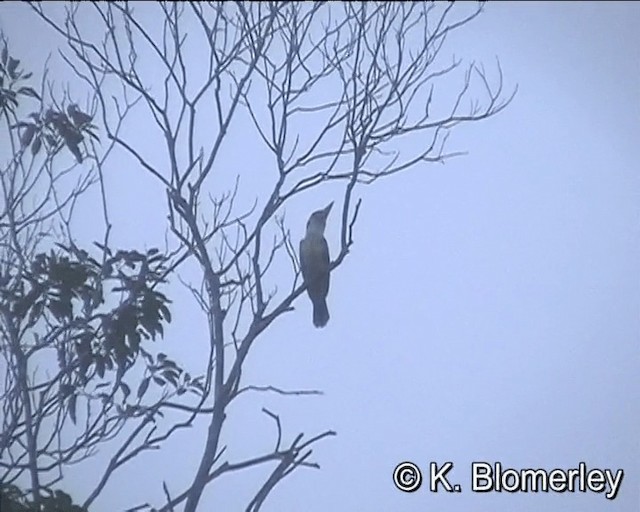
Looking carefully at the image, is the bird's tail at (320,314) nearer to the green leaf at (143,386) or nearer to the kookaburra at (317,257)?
the kookaburra at (317,257)

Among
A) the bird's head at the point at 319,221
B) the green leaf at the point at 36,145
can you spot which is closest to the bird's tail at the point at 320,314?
the bird's head at the point at 319,221

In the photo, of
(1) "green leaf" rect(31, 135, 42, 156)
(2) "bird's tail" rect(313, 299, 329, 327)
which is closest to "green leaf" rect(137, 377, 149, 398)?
(1) "green leaf" rect(31, 135, 42, 156)

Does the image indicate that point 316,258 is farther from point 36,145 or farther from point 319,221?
point 36,145

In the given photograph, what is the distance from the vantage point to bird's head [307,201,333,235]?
286 centimetres

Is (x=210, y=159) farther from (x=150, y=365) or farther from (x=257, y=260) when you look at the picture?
(x=150, y=365)

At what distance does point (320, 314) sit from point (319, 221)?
0.95 feet

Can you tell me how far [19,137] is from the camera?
7.72ft

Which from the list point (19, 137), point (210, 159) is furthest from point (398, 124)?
point (19, 137)

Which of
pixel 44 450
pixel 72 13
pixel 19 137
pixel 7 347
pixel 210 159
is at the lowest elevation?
pixel 44 450

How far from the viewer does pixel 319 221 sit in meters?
2.87

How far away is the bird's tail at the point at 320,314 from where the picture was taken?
9.62ft

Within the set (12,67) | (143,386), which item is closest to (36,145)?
(12,67)

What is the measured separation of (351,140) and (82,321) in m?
0.70

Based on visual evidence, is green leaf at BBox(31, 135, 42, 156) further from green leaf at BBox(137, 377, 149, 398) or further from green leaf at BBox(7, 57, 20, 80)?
green leaf at BBox(137, 377, 149, 398)
